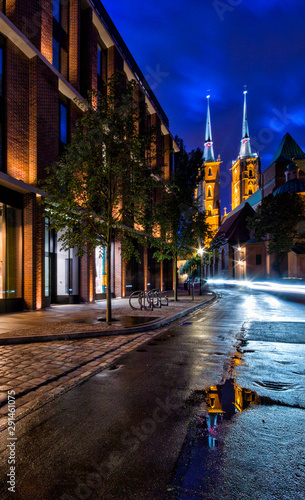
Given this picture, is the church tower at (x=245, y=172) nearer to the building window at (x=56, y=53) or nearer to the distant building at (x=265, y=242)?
the distant building at (x=265, y=242)

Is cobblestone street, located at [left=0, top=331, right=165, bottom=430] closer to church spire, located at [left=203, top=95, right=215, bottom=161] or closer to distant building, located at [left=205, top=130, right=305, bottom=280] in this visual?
distant building, located at [left=205, top=130, right=305, bottom=280]

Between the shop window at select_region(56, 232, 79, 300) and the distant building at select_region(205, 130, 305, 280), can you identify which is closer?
the shop window at select_region(56, 232, 79, 300)

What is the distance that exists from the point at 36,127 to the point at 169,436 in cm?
1432

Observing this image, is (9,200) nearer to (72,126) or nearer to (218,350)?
(72,126)

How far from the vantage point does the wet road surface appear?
7.85ft

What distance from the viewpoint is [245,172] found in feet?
365

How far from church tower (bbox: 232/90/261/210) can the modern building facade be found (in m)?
98.2

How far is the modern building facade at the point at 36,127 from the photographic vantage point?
13.0 m

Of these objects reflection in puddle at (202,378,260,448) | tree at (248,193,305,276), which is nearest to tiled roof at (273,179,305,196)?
tree at (248,193,305,276)

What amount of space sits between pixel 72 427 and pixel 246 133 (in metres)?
134

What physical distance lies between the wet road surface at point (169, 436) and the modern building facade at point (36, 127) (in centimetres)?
736

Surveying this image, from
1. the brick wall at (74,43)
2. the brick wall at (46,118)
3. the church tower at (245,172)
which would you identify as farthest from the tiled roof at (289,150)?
the brick wall at (46,118)

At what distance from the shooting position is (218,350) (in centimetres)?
677

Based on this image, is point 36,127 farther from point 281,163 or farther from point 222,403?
point 281,163
